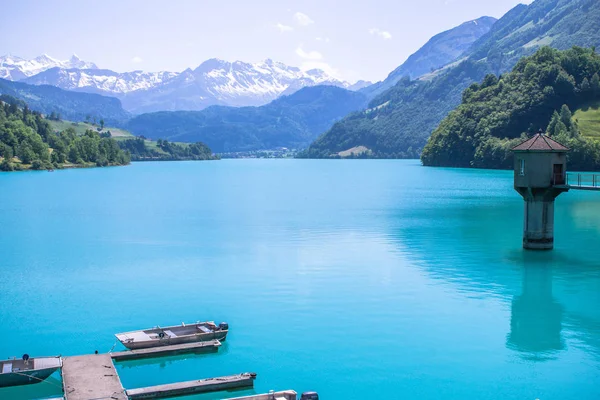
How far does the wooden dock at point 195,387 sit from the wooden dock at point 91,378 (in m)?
0.90

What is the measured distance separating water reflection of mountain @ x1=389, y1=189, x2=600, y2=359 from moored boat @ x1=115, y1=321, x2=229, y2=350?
1571 cm

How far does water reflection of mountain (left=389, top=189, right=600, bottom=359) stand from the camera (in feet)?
131

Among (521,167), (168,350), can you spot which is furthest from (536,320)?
(168,350)

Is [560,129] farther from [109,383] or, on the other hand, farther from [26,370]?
[26,370]

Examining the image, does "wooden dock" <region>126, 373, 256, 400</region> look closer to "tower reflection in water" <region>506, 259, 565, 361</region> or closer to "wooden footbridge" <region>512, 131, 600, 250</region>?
"tower reflection in water" <region>506, 259, 565, 361</region>

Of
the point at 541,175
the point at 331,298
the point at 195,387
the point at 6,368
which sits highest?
the point at 541,175

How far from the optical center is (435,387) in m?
30.9

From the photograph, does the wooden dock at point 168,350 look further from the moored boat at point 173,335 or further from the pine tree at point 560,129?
the pine tree at point 560,129

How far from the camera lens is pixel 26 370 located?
31.0 meters

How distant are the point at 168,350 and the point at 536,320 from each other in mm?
22255

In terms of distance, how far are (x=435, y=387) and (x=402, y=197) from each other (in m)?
98.3

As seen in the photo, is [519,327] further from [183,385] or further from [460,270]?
[183,385]

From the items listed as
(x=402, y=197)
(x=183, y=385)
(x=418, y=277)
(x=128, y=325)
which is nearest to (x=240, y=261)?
(x=418, y=277)

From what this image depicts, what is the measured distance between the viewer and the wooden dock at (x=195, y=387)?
94.7 feet
